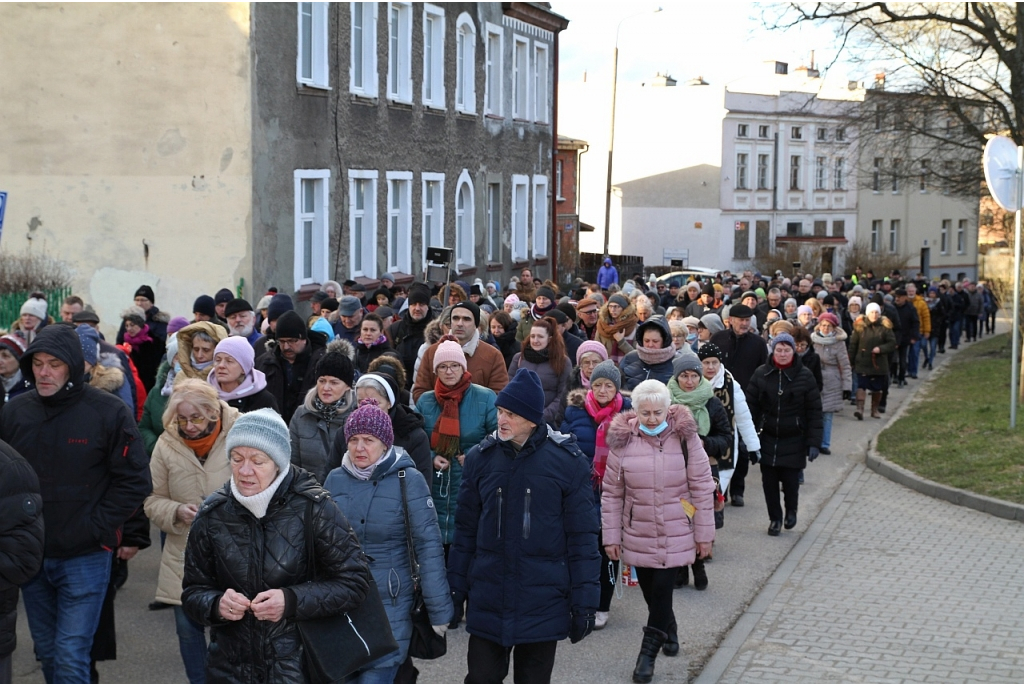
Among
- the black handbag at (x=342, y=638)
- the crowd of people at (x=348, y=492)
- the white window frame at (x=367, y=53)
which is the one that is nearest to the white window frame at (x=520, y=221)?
the white window frame at (x=367, y=53)

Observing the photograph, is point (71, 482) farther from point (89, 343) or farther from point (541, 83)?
point (541, 83)

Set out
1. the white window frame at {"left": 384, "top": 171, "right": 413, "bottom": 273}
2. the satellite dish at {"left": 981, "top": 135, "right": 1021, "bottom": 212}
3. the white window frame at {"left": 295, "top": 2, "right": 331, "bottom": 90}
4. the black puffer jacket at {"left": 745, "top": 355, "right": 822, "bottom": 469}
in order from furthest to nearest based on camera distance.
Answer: the white window frame at {"left": 384, "top": 171, "right": 413, "bottom": 273} → the white window frame at {"left": 295, "top": 2, "right": 331, "bottom": 90} → the satellite dish at {"left": 981, "top": 135, "right": 1021, "bottom": 212} → the black puffer jacket at {"left": 745, "top": 355, "right": 822, "bottom": 469}

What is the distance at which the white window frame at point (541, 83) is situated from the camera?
3647 cm

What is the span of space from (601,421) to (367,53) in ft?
56.9

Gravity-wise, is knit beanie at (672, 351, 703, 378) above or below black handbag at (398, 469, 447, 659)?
above

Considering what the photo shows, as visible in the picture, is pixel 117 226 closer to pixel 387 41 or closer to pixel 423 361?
pixel 387 41

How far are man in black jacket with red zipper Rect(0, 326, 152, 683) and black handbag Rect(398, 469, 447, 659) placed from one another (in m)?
1.47

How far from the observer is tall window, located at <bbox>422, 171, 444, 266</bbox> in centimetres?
2833

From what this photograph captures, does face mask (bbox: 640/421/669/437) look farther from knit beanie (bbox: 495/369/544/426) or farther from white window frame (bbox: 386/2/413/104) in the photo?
white window frame (bbox: 386/2/413/104)


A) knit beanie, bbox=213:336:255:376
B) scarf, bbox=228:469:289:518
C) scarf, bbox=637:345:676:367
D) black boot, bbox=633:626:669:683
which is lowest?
black boot, bbox=633:626:669:683

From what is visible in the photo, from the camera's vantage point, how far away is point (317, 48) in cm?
2234

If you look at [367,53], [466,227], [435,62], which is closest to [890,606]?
[367,53]

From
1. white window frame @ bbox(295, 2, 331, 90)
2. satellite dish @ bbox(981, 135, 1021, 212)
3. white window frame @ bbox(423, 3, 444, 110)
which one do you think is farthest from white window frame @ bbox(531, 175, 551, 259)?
satellite dish @ bbox(981, 135, 1021, 212)

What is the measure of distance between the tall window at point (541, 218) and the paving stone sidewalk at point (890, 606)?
2492 cm
